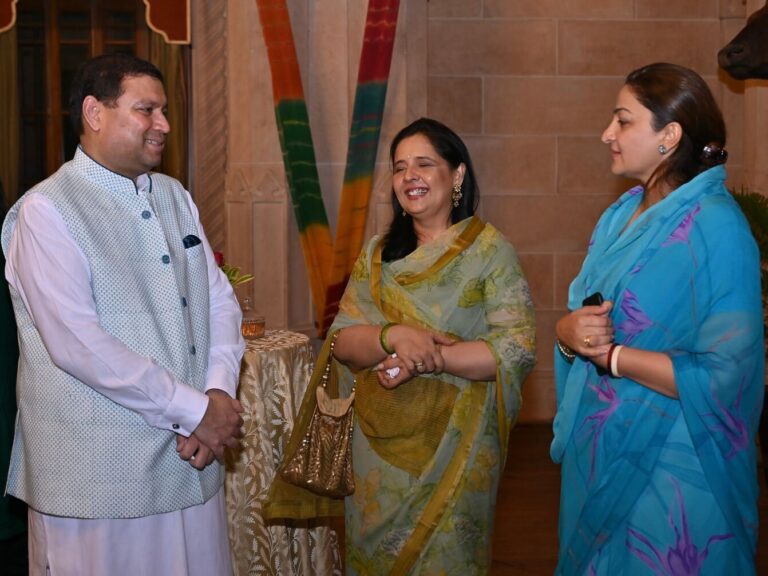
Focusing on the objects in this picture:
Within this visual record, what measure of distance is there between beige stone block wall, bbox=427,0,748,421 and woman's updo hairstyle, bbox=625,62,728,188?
4.26m

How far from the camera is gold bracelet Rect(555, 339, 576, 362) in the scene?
8.06ft

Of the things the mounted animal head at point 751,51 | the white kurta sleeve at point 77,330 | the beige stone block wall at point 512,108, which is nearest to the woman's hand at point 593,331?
the white kurta sleeve at point 77,330

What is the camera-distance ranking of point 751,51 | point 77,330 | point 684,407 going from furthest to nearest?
point 751,51
point 77,330
point 684,407

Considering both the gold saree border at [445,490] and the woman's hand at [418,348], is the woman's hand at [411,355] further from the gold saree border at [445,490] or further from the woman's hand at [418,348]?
the gold saree border at [445,490]

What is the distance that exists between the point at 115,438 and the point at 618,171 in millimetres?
1287

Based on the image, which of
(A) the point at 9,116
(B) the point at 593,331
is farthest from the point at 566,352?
(A) the point at 9,116

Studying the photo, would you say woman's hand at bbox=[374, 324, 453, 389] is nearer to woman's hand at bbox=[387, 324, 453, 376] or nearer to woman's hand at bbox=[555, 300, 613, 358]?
woman's hand at bbox=[387, 324, 453, 376]

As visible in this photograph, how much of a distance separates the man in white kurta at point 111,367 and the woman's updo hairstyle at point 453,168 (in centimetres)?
72

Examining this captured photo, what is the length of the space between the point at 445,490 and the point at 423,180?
854mm

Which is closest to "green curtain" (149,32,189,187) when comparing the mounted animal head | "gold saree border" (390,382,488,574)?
the mounted animal head

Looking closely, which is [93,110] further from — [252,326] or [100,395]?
[252,326]

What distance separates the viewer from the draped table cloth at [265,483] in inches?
141

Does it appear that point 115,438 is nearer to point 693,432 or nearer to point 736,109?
point 693,432

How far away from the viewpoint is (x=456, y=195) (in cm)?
300
